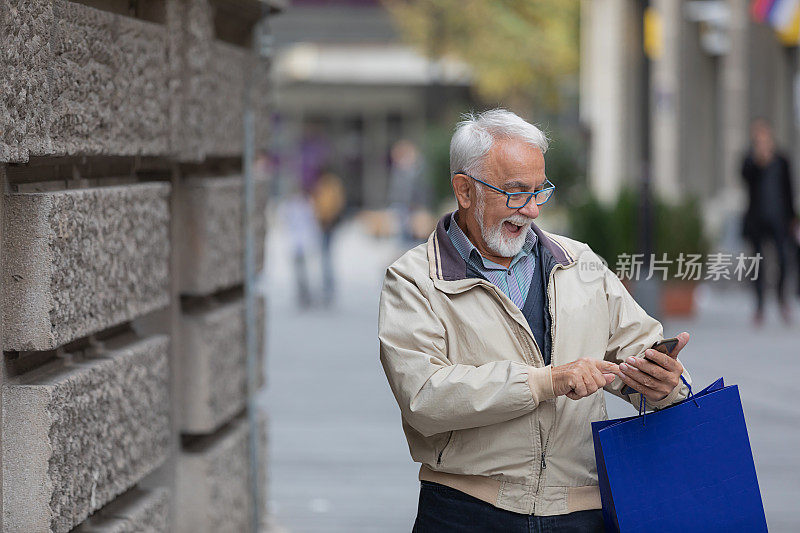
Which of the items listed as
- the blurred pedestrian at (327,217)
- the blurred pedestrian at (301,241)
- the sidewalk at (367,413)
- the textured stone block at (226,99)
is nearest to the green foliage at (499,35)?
the blurred pedestrian at (327,217)

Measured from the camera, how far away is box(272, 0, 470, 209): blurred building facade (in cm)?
3784

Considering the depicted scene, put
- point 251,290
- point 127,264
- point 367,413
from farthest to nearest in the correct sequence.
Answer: point 367,413
point 251,290
point 127,264

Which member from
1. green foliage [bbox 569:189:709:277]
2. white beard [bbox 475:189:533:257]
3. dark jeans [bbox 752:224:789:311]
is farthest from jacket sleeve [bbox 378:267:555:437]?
green foliage [bbox 569:189:709:277]

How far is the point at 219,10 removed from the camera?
17.2 feet

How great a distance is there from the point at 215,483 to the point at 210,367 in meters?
0.45

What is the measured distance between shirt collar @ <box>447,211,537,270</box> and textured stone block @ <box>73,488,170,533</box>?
1.32 m

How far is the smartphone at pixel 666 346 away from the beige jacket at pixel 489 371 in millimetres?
178

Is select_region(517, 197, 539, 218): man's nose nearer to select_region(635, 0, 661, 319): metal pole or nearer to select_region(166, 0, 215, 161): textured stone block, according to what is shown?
select_region(166, 0, 215, 161): textured stone block

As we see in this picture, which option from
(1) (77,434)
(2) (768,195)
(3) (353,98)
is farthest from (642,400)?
(3) (353,98)

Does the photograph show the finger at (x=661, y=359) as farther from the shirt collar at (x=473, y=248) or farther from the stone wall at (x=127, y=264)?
the stone wall at (x=127, y=264)

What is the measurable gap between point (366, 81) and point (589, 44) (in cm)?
1266

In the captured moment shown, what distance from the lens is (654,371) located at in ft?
9.94

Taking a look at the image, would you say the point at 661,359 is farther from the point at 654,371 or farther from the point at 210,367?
the point at 210,367

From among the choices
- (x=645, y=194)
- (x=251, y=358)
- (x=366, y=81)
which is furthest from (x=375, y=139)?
(x=251, y=358)
